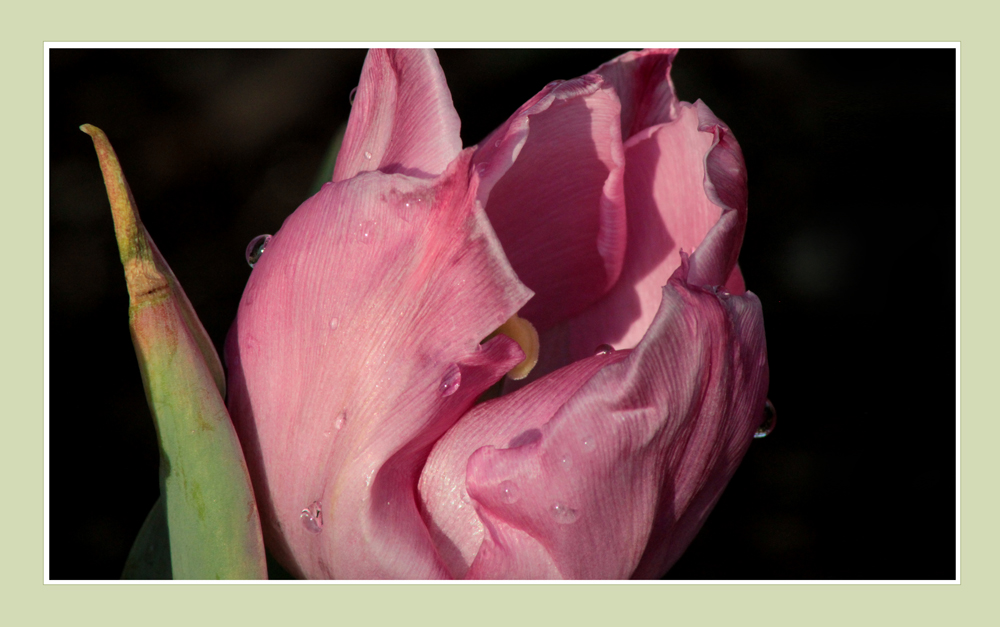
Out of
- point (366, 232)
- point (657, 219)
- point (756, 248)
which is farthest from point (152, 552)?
point (756, 248)

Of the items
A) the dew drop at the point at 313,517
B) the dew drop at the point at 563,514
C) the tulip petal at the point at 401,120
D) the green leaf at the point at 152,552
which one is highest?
the tulip petal at the point at 401,120

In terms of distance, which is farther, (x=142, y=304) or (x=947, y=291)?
(x=947, y=291)

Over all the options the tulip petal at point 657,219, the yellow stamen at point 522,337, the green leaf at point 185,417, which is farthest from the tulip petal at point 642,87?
the green leaf at point 185,417

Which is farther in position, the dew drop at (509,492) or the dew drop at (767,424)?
the dew drop at (767,424)

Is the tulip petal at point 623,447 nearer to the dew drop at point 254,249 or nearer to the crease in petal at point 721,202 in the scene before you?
the crease in petal at point 721,202

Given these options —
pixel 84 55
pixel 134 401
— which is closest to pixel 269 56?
pixel 84 55

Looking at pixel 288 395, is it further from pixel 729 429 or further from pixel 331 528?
pixel 729 429

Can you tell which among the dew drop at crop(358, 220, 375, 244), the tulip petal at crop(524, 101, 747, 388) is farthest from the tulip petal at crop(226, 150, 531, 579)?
the tulip petal at crop(524, 101, 747, 388)
